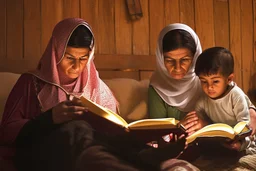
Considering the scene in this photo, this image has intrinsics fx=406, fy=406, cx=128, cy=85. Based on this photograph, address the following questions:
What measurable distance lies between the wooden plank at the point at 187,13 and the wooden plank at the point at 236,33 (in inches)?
9.8

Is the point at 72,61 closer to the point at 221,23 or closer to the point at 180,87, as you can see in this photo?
the point at 180,87

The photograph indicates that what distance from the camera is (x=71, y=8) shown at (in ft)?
6.59

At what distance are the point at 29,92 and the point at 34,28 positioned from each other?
681 millimetres

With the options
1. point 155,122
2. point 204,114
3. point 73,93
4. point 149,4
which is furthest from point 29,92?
point 149,4

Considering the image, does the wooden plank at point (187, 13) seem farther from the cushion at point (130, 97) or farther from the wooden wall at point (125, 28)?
the cushion at point (130, 97)

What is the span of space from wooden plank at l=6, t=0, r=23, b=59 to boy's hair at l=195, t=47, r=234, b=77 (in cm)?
88

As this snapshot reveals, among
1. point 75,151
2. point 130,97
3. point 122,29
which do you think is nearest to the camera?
point 75,151

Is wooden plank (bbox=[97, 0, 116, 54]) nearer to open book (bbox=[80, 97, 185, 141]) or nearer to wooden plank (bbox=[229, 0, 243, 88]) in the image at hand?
wooden plank (bbox=[229, 0, 243, 88])

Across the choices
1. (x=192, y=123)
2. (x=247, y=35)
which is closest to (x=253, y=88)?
(x=247, y=35)

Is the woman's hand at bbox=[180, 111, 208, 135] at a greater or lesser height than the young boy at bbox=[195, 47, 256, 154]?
lesser

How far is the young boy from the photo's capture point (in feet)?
4.76

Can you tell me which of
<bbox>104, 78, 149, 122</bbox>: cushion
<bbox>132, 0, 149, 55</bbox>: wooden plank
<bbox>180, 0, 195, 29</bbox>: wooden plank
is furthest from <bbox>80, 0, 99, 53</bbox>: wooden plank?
<bbox>180, 0, 195, 29</bbox>: wooden plank

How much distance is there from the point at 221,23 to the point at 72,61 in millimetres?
1272

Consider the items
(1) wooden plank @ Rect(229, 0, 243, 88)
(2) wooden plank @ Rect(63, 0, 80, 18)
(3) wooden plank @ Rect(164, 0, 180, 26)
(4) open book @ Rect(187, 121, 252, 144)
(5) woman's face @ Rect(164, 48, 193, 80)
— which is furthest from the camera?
(1) wooden plank @ Rect(229, 0, 243, 88)
